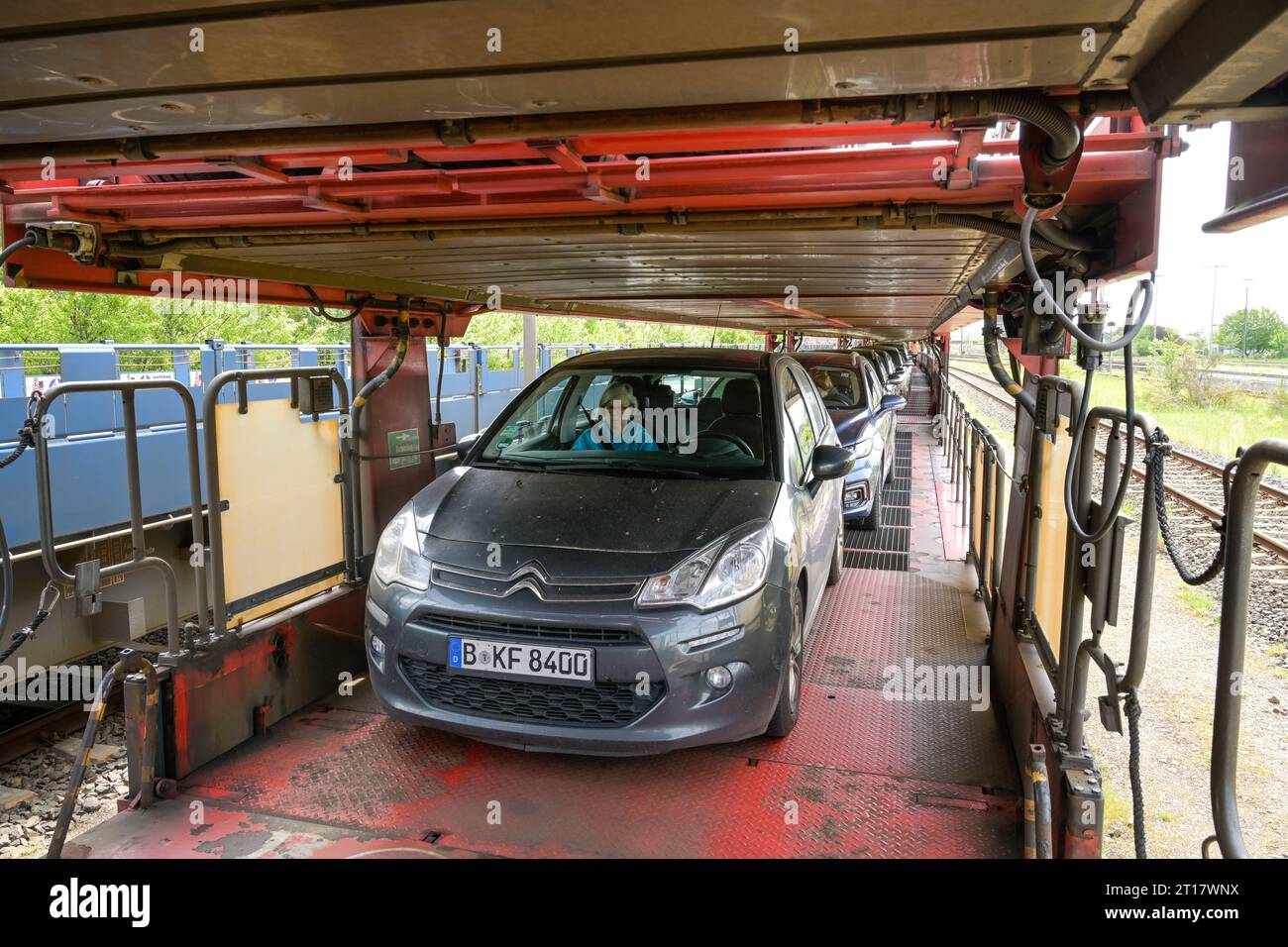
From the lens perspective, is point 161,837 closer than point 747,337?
Yes

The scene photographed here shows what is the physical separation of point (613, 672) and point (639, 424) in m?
1.78

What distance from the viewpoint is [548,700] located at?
134 inches

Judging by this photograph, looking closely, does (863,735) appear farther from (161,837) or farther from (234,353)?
(234,353)

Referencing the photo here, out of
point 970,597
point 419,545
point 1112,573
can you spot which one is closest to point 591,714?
point 419,545

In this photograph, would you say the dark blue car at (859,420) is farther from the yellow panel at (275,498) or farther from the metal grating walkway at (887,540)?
the yellow panel at (275,498)

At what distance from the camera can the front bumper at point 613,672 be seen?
11.0 ft

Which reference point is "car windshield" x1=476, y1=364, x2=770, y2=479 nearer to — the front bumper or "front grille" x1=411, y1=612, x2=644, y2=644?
the front bumper

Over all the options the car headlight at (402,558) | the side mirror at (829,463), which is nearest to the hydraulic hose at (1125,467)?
the side mirror at (829,463)

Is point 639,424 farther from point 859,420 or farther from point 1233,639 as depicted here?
point 859,420

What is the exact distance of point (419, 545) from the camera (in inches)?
151

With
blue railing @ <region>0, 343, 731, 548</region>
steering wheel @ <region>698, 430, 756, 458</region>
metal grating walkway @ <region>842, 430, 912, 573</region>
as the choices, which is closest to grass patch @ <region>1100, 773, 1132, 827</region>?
metal grating walkway @ <region>842, 430, 912, 573</region>

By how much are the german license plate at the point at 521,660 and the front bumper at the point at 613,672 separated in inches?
1.2

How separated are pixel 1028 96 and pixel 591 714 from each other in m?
2.47

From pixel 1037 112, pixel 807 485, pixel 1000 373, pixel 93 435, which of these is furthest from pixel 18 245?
pixel 93 435
